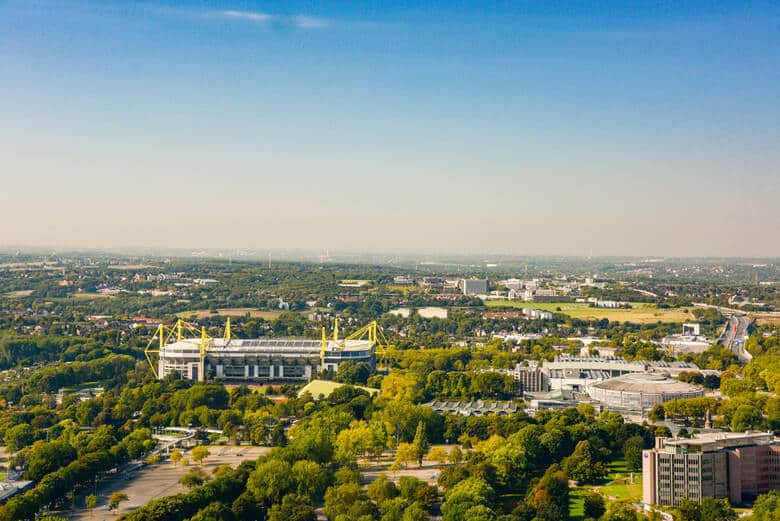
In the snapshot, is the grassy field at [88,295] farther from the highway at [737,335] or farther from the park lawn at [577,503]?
the park lawn at [577,503]

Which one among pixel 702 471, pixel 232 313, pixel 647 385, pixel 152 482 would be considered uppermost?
pixel 702 471

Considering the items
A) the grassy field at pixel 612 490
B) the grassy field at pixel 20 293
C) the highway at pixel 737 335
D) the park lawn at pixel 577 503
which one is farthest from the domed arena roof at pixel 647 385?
the grassy field at pixel 20 293

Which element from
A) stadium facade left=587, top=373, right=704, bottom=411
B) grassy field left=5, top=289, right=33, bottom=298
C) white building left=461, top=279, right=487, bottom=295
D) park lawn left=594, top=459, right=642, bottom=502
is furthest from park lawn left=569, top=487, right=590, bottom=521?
white building left=461, top=279, right=487, bottom=295

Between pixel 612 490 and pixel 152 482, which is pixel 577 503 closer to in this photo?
pixel 612 490

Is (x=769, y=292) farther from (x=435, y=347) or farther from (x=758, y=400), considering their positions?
(x=758, y=400)

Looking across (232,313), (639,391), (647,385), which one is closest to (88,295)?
(232,313)
